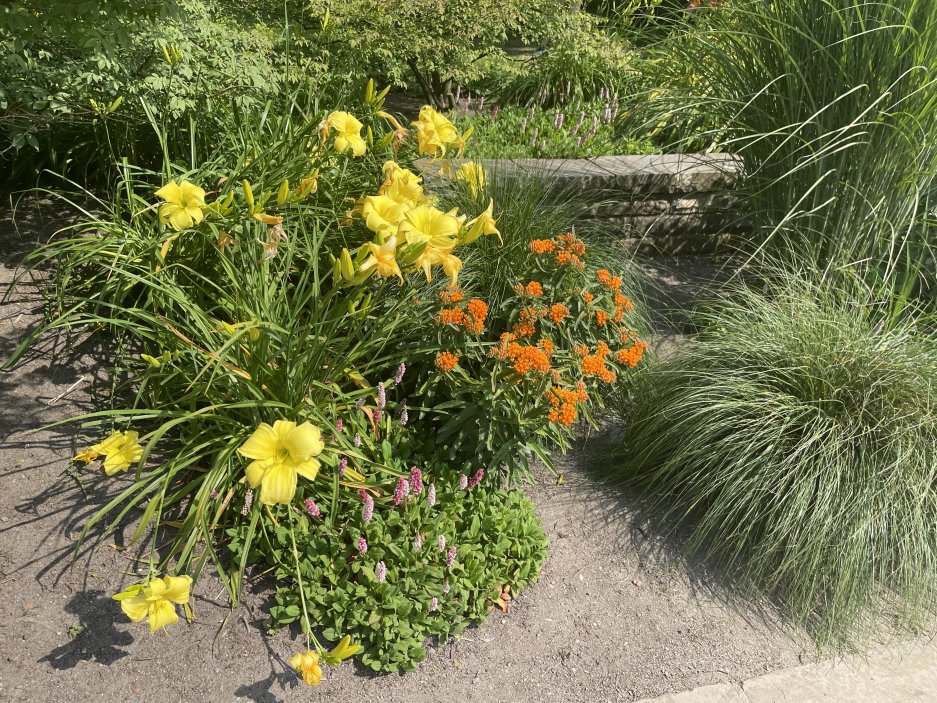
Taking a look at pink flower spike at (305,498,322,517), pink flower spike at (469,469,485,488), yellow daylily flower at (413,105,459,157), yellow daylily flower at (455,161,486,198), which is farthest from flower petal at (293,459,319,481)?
yellow daylily flower at (455,161,486,198)

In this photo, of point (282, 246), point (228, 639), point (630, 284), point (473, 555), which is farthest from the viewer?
point (630, 284)

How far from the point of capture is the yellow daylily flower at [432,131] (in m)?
3.09

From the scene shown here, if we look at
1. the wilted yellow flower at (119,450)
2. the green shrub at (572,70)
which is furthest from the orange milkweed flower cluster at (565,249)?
the green shrub at (572,70)

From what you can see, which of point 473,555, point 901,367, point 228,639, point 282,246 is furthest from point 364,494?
point 901,367

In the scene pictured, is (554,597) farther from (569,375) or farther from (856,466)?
(856,466)

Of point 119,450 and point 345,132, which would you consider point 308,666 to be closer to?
point 119,450

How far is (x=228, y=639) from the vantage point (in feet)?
7.71

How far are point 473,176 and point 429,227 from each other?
1.01 meters

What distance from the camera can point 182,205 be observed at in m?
2.61

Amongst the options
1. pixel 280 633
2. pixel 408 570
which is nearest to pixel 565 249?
pixel 408 570

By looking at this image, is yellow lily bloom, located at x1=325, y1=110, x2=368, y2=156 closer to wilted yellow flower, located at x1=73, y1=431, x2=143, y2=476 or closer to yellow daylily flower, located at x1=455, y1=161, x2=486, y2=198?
yellow daylily flower, located at x1=455, y1=161, x2=486, y2=198

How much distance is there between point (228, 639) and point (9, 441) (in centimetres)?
112

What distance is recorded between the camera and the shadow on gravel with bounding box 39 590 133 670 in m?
2.24

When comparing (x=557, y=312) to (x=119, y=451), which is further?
(x=557, y=312)
